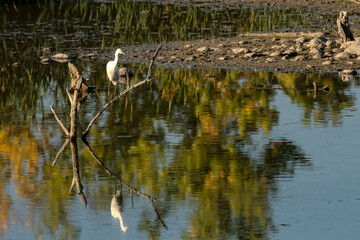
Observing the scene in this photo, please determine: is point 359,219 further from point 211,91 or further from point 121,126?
point 211,91

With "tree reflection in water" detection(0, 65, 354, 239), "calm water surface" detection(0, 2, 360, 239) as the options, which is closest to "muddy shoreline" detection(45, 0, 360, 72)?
"calm water surface" detection(0, 2, 360, 239)

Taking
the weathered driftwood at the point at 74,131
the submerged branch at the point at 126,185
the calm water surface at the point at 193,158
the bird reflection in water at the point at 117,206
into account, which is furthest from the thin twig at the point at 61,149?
the bird reflection in water at the point at 117,206

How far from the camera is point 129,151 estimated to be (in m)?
12.1

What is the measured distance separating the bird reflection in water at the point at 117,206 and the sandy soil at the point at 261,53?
10026 mm

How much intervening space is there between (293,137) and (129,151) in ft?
8.43

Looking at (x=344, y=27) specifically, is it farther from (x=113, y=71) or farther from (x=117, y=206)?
(x=117, y=206)

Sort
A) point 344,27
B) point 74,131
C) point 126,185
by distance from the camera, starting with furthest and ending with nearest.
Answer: point 344,27, point 74,131, point 126,185

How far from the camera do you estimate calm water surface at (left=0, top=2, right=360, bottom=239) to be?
8.81 meters

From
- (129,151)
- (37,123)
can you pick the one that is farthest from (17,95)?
(129,151)

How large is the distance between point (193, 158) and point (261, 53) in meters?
9.74

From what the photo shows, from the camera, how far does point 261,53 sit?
20922 mm

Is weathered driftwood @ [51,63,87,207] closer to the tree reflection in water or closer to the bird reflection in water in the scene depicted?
the tree reflection in water

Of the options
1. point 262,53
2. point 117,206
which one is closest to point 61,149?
point 117,206

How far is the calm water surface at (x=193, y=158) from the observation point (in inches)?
347
